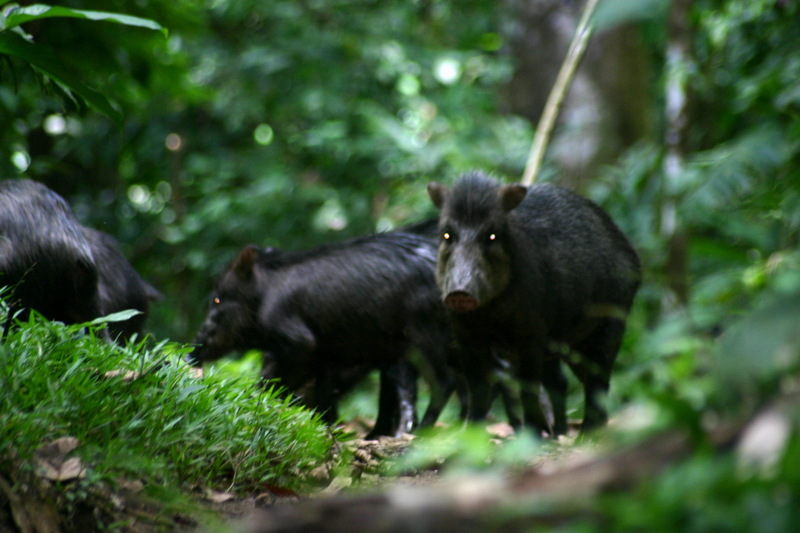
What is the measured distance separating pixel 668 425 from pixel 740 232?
5655 millimetres

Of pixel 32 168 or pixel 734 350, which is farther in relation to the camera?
pixel 32 168

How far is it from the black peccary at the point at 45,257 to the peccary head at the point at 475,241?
6.10 ft

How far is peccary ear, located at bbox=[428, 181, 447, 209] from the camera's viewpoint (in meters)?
5.18

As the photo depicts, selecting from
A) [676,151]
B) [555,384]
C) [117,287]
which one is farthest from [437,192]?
[676,151]

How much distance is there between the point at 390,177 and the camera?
959 cm

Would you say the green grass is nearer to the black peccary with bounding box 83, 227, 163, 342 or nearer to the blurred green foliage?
the black peccary with bounding box 83, 227, 163, 342

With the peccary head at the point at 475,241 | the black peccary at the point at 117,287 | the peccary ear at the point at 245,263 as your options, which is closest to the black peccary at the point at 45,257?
the black peccary at the point at 117,287

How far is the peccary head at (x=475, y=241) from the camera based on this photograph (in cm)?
458

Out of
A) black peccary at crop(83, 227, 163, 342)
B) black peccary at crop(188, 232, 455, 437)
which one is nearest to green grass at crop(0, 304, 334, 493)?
black peccary at crop(83, 227, 163, 342)

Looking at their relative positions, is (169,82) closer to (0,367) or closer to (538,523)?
(0,367)

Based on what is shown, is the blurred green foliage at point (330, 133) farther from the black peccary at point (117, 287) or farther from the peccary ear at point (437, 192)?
the peccary ear at point (437, 192)

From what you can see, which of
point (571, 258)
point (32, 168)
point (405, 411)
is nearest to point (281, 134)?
point (32, 168)

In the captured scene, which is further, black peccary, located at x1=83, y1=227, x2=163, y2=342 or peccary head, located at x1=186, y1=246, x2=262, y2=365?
peccary head, located at x1=186, y1=246, x2=262, y2=365

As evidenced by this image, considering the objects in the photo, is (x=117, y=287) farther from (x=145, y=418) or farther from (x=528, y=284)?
(x=528, y=284)
